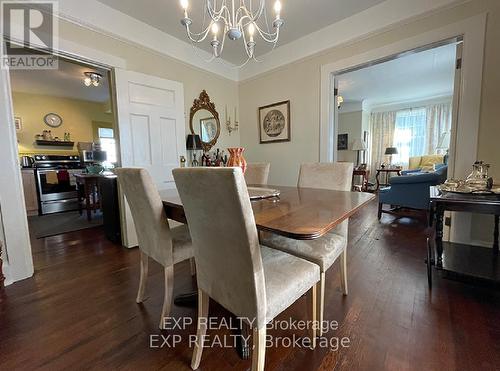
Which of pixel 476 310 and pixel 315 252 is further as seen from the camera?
pixel 476 310

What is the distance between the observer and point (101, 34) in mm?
2271

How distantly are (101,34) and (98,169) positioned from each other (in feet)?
8.47

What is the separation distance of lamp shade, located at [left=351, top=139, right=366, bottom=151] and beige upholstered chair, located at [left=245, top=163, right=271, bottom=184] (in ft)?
15.4

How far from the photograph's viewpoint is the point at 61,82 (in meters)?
4.19

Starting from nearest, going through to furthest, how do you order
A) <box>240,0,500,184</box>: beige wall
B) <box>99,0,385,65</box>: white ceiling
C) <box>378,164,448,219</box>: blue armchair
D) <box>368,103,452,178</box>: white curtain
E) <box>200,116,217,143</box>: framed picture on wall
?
<box>240,0,500,184</box>: beige wall
<box>99,0,385,65</box>: white ceiling
<box>378,164,448,219</box>: blue armchair
<box>200,116,217,143</box>: framed picture on wall
<box>368,103,452,178</box>: white curtain

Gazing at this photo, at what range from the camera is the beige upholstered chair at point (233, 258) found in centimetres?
74

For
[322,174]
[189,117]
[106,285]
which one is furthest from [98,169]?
[322,174]

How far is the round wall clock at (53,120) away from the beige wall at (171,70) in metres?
3.97

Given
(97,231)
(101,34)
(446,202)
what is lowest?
(97,231)

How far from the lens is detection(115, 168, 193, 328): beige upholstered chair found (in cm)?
125

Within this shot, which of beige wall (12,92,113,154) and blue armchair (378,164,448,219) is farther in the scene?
beige wall (12,92,113,154)

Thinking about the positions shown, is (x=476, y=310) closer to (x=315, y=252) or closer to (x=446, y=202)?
(x=446, y=202)

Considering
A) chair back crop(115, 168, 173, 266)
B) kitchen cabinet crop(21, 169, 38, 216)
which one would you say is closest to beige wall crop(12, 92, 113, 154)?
kitchen cabinet crop(21, 169, 38, 216)

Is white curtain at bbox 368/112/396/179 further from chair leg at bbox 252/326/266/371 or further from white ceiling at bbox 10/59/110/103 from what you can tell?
chair leg at bbox 252/326/266/371
